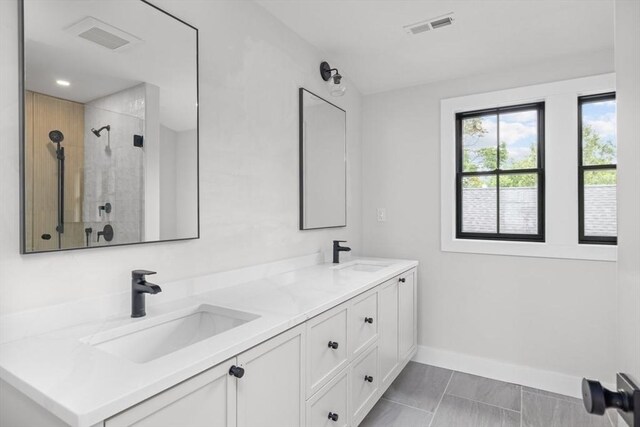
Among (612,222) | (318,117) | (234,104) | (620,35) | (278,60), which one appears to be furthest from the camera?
(318,117)

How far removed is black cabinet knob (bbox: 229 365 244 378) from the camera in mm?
1080

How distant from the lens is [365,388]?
2.04 metres

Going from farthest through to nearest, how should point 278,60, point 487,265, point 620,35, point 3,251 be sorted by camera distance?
point 487,265
point 278,60
point 3,251
point 620,35

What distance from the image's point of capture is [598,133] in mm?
2551

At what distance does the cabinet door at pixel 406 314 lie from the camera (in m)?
2.59

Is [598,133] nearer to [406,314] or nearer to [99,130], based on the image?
[406,314]

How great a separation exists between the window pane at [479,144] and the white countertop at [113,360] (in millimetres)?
1984

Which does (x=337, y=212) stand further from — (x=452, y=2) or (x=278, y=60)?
(x=452, y=2)

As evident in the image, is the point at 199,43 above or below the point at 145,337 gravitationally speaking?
above

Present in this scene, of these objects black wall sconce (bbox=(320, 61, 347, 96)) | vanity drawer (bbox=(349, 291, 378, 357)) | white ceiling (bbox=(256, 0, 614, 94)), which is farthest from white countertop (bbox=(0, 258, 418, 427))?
white ceiling (bbox=(256, 0, 614, 94))

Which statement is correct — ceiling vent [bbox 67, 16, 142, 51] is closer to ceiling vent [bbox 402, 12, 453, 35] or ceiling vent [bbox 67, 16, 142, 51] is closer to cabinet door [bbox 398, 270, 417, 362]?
ceiling vent [bbox 402, 12, 453, 35]

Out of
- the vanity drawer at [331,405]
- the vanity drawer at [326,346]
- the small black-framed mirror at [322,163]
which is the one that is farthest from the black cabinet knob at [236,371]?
the small black-framed mirror at [322,163]

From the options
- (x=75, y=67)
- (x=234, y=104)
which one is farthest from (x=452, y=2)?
(x=75, y=67)

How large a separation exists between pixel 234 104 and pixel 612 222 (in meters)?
Answer: 2.68
